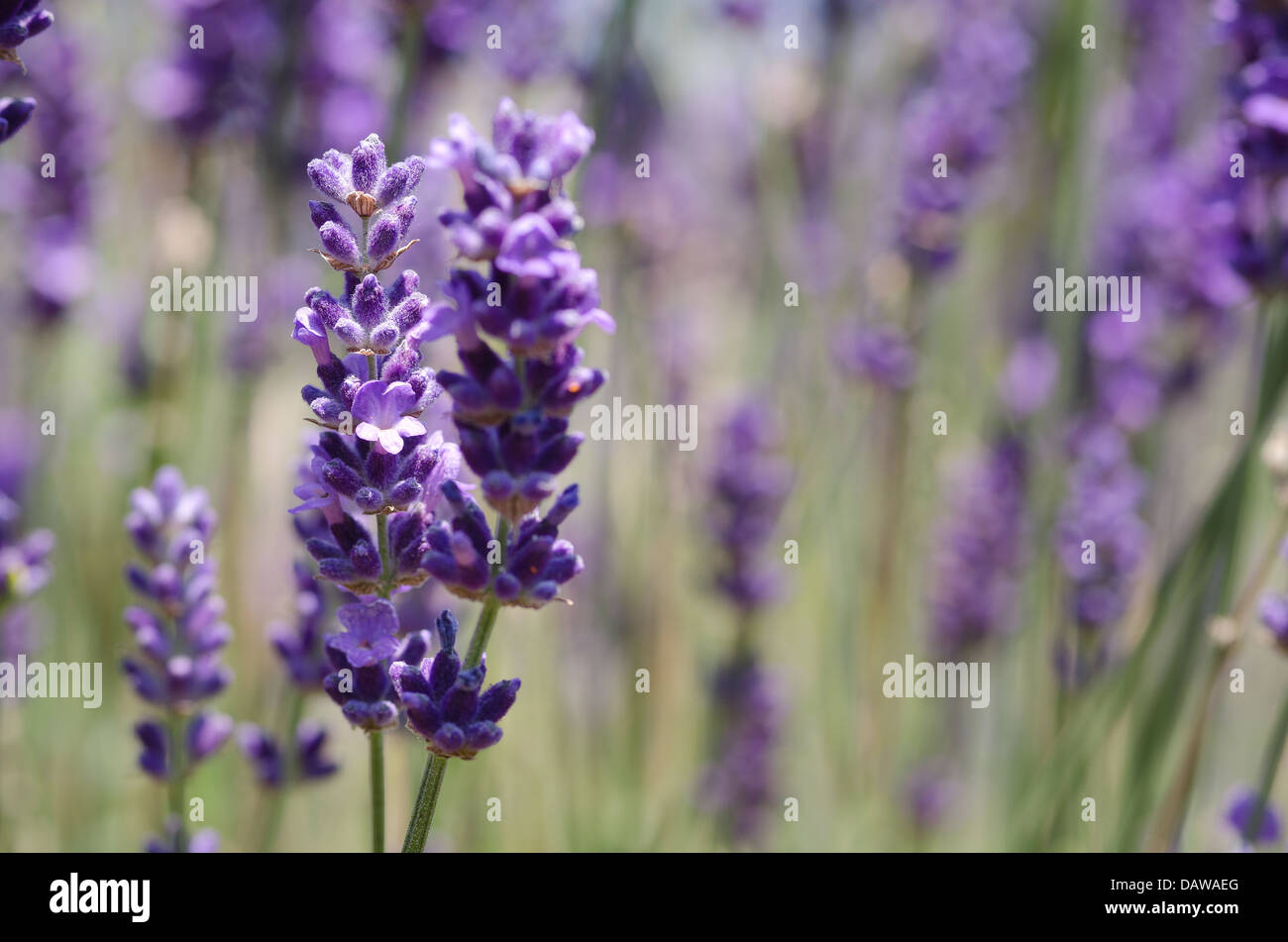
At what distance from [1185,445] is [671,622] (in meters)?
1.51

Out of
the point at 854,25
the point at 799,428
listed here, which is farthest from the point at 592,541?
the point at 854,25

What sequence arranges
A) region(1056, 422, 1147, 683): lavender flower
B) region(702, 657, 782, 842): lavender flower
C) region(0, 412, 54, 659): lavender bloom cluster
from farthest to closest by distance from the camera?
region(702, 657, 782, 842): lavender flower → region(1056, 422, 1147, 683): lavender flower → region(0, 412, 54, 659): lavender bloom cluster

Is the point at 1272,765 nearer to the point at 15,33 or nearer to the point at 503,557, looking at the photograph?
the point at 503,557

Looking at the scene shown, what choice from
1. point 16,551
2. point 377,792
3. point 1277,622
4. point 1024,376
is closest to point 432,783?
point 377,792

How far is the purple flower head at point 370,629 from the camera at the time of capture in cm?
98

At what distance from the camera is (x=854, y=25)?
2.87 metres

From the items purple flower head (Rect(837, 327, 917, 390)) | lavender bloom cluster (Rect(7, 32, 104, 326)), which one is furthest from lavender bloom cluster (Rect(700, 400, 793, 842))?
lavender bloom cluster (Rect(7, 32, 104, 326))

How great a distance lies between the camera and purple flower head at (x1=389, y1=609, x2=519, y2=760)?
3.10ft

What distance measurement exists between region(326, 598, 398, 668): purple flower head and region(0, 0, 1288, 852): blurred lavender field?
1.32 ft

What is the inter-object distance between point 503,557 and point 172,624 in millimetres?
599

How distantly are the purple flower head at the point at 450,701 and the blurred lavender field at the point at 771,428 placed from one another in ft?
1.45

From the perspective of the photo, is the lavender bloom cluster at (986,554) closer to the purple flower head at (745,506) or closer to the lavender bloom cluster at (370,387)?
the purple flower head at (745,506)

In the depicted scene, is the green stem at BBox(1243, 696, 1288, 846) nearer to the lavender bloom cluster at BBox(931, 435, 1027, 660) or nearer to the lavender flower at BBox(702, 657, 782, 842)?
the lavender flower at BBox(702, 657, 782, 842)
